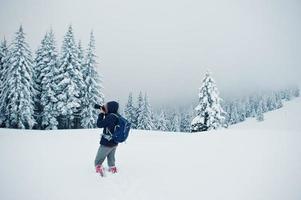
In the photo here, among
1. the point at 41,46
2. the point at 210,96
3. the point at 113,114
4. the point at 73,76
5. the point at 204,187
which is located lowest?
the point at 204,187

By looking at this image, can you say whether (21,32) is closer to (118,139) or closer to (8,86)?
(8,86)

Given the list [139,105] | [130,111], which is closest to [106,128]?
[139,105]

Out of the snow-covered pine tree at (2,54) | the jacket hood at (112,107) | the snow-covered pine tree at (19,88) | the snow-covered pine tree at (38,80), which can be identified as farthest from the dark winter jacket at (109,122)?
the snow-covered pine tree at (2,54)

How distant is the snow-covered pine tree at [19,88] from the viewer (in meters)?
29.1

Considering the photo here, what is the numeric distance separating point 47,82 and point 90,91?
593 centimetres

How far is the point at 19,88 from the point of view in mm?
29328

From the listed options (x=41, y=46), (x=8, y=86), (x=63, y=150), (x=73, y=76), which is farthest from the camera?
(x=41, y=46)

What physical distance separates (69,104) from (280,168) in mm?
28666

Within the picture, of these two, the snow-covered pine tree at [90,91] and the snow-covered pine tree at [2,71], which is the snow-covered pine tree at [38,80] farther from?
the snow-covered pine tree at [90,91]

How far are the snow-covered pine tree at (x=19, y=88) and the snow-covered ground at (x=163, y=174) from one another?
2076cm

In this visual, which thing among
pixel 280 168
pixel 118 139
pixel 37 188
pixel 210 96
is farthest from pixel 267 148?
pixel 210 96

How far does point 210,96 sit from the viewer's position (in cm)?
3447

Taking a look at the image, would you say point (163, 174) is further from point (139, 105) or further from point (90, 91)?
point (139, 105)

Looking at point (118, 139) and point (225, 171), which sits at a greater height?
point (118, 139)
